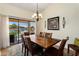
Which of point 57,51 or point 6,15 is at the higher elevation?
point 6,15

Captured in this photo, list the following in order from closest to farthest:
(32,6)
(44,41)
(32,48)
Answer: (32,6) < (32,48) < (44,41)

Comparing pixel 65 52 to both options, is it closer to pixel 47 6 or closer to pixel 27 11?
pixel 47 6

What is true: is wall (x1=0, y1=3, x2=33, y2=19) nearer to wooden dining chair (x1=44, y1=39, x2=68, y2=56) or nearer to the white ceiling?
the white ceiling

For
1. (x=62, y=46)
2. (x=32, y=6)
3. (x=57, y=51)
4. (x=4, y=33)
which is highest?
(x=32, y=6)

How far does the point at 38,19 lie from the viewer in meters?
2.32

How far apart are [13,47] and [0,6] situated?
1198 mm

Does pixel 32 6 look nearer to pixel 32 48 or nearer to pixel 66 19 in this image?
pixel 66 19

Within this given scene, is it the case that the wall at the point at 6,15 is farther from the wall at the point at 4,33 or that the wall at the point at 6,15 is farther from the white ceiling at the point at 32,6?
the white ceiling at the point at 32,6

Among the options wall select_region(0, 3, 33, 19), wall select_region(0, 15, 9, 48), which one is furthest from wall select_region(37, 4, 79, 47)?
wall select_region(0, 15, 9, 48)

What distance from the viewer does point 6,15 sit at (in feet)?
7.60

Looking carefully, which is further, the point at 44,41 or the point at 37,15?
the point at 44,41

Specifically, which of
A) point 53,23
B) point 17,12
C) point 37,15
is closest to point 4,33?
point 17,12

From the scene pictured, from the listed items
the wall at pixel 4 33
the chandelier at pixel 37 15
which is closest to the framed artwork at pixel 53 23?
the chandelier at pixel 37 15

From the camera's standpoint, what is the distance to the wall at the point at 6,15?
2.12 metres
